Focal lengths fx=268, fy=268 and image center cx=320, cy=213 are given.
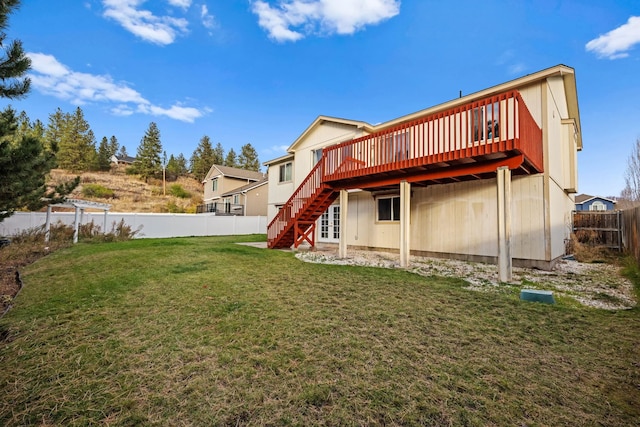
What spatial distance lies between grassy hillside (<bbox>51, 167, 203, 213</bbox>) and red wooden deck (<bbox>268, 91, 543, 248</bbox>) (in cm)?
2823

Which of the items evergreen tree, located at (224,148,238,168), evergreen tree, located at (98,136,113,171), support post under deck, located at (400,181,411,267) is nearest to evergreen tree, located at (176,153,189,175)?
evergreen tree, located at (224,148,238,168)

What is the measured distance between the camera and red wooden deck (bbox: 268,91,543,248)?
5973 millimetres

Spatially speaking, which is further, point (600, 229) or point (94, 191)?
point (94, 191)

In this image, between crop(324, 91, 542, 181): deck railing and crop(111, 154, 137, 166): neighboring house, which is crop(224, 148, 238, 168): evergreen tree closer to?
crop(111, 154, 137, 166): neighboring house

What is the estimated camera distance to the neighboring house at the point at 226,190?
27.9 m

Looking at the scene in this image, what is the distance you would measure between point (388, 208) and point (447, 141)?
392cm

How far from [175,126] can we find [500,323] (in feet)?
110

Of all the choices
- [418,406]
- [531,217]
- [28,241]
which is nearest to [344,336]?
[418,406]

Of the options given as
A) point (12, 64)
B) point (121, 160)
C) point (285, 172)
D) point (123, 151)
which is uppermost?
point (123, 151)

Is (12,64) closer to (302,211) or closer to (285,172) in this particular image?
(302,211)

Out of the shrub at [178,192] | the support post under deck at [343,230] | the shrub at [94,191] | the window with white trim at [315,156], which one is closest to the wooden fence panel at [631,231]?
the support post under deck at [343,230]

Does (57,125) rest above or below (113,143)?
below

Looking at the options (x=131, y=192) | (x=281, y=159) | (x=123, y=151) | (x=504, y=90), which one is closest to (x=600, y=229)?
(x=504, y=90)

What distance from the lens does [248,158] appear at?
172ft
